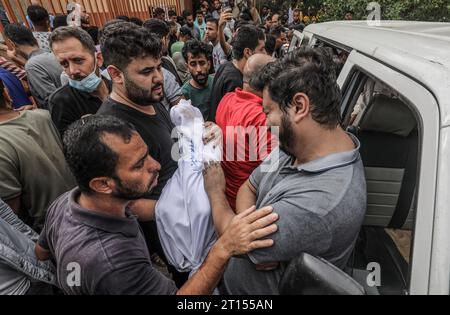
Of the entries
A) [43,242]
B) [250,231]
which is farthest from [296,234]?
[43,242]

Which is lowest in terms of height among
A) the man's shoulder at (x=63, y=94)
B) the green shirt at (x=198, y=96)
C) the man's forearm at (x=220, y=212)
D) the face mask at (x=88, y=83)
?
the green shirt at (x=198, y=96)

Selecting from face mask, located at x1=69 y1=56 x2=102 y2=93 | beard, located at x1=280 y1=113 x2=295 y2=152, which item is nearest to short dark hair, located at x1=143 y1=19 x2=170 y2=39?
face mask, located at x1=69 y1=56 x2=102 y2=93

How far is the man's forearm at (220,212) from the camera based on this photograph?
1.31 metres

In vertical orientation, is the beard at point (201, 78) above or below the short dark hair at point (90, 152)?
below

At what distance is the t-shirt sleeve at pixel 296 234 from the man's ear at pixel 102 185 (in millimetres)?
Answer: 675

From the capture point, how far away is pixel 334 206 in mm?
985

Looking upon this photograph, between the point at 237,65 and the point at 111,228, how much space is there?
2.59 meters

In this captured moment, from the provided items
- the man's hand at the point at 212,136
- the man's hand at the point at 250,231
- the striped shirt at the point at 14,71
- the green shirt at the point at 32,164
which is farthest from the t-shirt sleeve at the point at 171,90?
the man's hand at the point at 250,231

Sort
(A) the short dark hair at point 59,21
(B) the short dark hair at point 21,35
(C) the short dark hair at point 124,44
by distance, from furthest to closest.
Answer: (A) the short dark hair at point 59,21 → (B) the short dark hair at point 21,35 → (C) the short dark hair at point 124,44

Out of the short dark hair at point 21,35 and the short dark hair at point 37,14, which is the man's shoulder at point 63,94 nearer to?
the short dark hair at point 21,35

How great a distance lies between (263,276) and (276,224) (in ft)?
1.14

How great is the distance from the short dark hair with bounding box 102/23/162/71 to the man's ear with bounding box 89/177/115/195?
88cm
